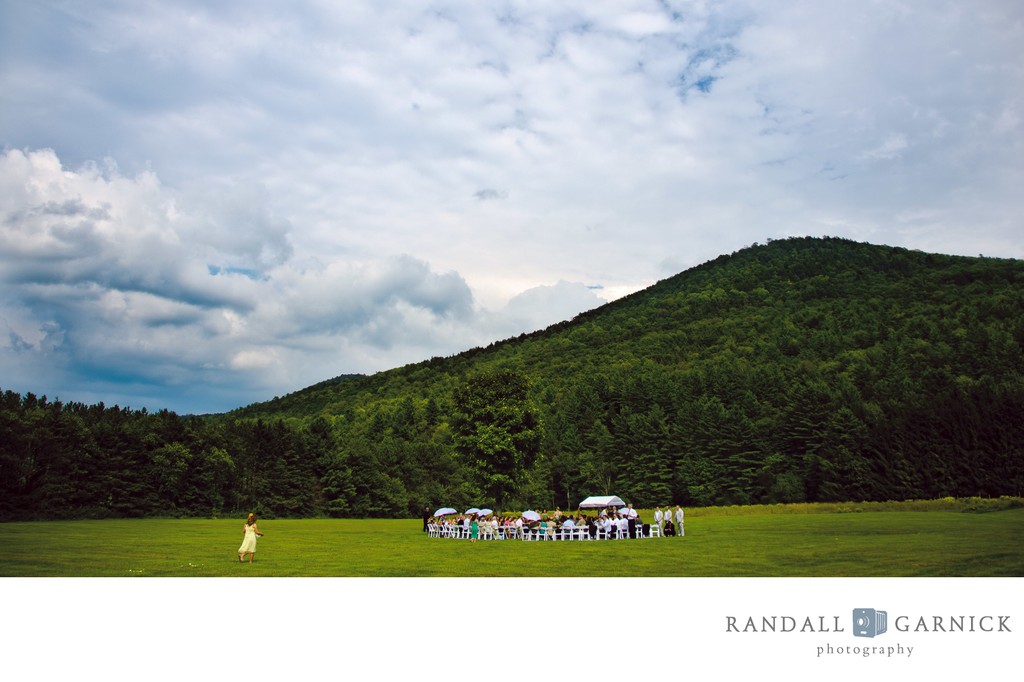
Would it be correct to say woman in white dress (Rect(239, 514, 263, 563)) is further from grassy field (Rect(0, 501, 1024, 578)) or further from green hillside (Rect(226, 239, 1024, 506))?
green hillside (Rect(226, 239, 1024, 506))

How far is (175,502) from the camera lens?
63156 millimetres

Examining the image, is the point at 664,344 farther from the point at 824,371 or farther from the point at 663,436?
the point at 663,436

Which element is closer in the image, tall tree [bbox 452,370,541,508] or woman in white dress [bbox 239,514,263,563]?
woman in white dress [bbox 239,514,263,563]
